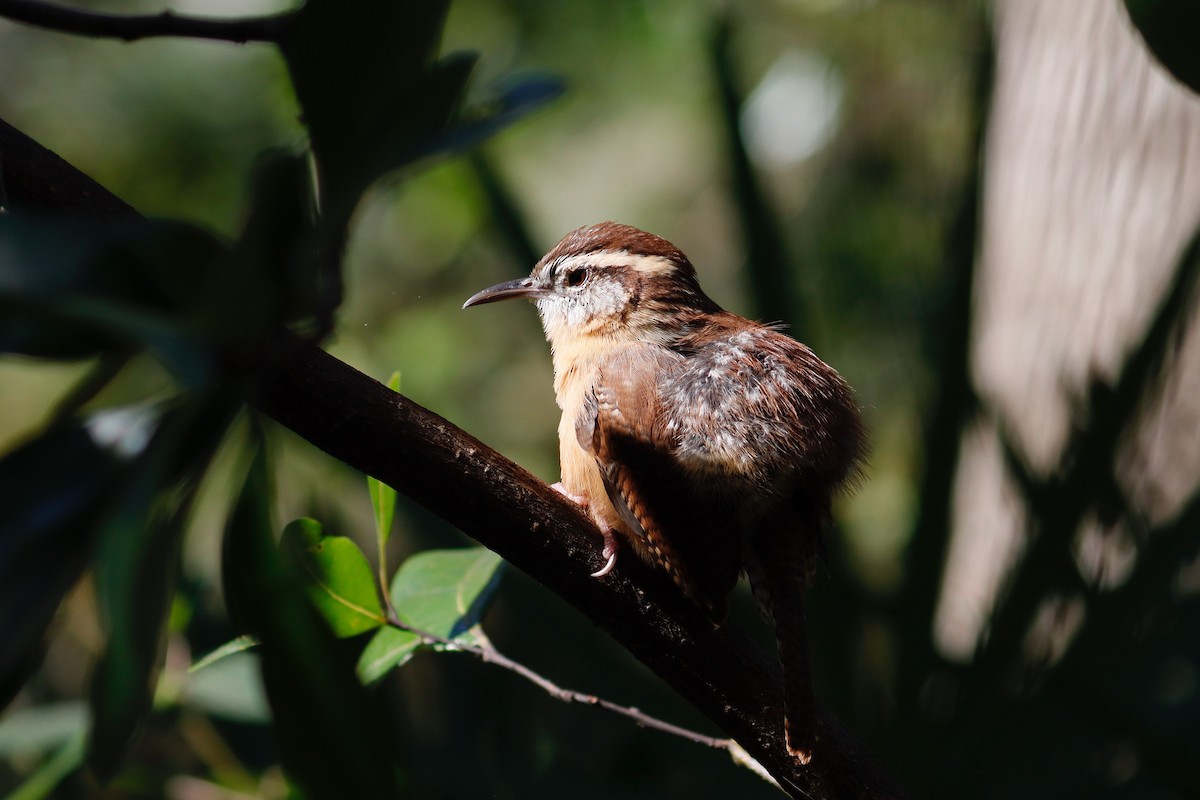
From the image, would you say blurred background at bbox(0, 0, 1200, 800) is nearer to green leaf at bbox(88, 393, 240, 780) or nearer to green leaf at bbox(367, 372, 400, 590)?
green leaf at bbox(88, 393, 240, 780)

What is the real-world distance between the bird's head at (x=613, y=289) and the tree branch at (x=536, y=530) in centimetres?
84

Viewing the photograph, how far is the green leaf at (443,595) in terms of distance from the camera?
1.60m

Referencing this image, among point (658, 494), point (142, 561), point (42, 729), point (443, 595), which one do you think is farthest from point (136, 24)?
point (42, 729)

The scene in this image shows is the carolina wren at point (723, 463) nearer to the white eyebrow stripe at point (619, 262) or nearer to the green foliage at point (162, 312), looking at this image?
the white eyebrow stripe at point (619, 262)

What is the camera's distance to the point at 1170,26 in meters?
1.01

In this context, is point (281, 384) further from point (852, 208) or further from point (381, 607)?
point (852, 208)

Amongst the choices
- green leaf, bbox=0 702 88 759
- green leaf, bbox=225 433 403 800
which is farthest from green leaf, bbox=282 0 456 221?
green leaf, bbox=0 702 88 759

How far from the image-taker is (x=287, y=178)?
62 centimetres

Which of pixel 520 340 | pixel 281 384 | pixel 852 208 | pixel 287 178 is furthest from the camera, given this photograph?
pixel 520 340

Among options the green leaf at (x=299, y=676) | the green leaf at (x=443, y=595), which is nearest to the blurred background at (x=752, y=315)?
the green leaf at (x=299, y=676)

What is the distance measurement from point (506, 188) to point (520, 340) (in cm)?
190

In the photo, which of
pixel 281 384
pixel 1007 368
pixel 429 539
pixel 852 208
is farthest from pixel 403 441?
pixel 1007 368

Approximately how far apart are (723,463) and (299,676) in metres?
1.00

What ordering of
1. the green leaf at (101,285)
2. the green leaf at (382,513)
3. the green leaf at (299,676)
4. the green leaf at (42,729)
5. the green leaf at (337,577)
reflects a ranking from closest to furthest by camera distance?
the green leaf at (101,285) → the green leaf at (299,676) → the green leaf at (337,577) → the green leaf at (382,513) → the green leaf at (42,729)
